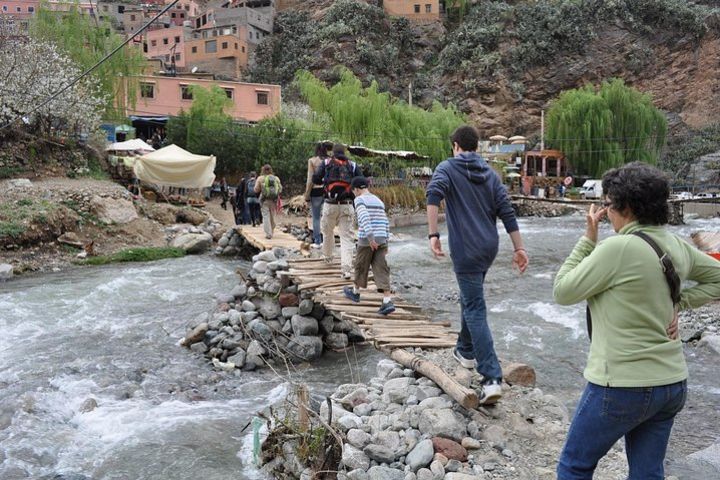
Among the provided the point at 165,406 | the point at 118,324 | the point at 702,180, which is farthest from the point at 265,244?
the point at 702,180

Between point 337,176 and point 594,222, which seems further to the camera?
point 337,176

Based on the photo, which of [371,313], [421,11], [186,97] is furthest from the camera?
[421,11]

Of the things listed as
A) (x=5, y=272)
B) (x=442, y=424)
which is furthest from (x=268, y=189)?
(x=442, y=424)

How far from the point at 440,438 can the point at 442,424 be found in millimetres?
120

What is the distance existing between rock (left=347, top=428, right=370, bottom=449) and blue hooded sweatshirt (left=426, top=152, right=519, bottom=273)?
134 cm

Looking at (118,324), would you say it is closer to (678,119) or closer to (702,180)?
(702,180)

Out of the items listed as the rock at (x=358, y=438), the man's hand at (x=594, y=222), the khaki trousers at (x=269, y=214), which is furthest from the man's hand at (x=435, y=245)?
the khaki trousers at (x=269, y=214)

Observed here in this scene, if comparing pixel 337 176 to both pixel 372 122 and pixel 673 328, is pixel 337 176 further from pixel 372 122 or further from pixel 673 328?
pixel 372 122

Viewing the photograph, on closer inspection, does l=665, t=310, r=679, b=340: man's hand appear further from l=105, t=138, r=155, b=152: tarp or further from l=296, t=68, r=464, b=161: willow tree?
l=296, t=68, r=464, b=161: willow tree

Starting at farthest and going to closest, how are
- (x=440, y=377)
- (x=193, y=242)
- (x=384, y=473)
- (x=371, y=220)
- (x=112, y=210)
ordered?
(x=112, y=210), (x=193, y=242), (x=371, y=220), (x=440, y=377), (x=384, y=473)

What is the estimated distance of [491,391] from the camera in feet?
14.1

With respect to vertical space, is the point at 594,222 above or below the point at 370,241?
above

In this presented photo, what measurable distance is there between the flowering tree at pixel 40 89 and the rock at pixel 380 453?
20433 millimetres

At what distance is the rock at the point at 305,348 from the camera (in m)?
8.38
